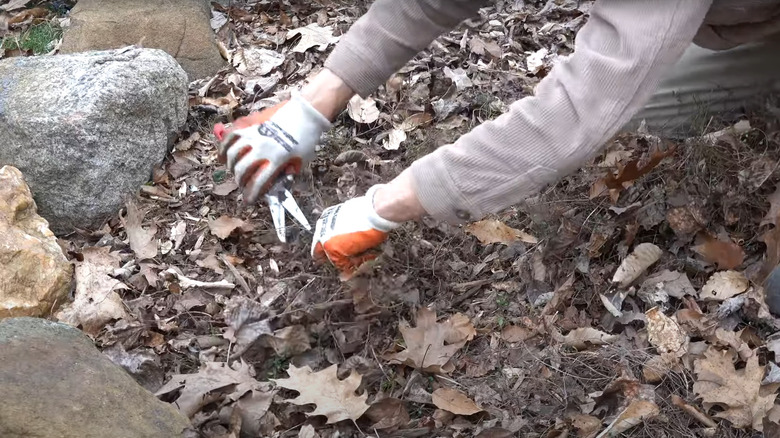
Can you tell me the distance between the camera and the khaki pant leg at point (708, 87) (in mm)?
2691

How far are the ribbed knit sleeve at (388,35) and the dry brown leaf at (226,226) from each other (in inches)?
29.1

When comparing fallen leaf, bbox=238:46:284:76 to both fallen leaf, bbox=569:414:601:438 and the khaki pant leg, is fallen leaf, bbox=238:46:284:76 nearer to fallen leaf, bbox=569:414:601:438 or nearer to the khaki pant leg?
the khaki pant leg

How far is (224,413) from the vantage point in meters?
1.99

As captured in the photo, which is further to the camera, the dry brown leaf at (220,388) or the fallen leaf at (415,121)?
the fallen leaf at (415,121)

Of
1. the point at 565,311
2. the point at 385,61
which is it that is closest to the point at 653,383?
the point at 565,311

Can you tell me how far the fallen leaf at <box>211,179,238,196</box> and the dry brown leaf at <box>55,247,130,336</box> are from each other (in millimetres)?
468

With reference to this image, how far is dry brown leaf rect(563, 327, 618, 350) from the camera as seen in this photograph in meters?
2.15

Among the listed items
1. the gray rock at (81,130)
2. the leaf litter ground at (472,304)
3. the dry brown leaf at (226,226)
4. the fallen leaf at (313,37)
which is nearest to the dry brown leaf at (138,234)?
the leaf litter ground at (472,304)

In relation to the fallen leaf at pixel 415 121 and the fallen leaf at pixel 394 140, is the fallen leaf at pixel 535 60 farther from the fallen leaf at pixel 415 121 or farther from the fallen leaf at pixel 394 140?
the fallen leaf at pixel 394 140

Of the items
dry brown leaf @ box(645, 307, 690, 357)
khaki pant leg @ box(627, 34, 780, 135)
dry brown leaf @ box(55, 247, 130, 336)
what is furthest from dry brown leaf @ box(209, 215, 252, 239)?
khaki pant leg @ box(627, 34, 780, 135)

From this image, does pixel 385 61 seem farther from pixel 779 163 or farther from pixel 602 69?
pixel 779 163

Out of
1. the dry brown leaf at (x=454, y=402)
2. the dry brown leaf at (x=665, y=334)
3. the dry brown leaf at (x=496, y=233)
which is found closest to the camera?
the dry brown leaf at (x=454, y=402)

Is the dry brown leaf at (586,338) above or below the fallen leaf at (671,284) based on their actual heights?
below

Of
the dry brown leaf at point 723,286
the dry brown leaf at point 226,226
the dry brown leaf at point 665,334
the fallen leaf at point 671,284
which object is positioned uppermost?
the dry brown leaf at point 723,286
